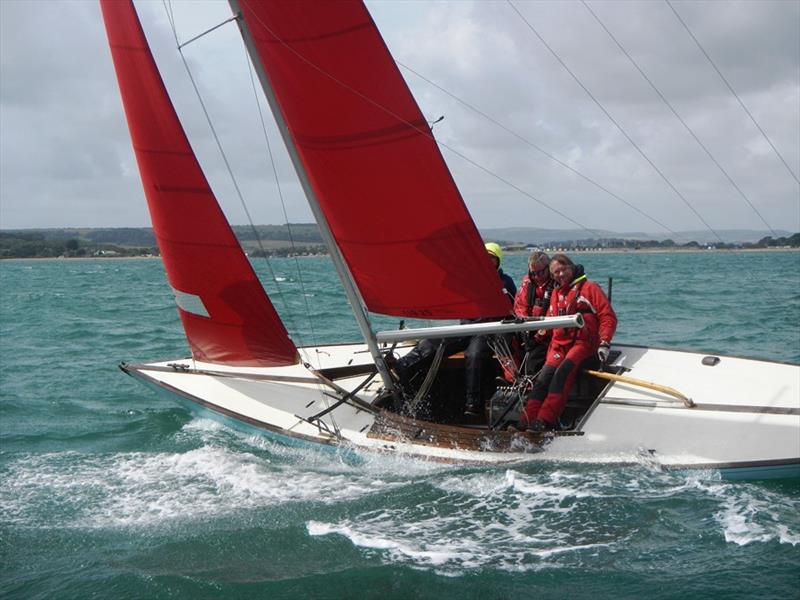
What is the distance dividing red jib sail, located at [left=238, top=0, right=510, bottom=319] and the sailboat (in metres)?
0.01

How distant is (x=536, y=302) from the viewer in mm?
7527

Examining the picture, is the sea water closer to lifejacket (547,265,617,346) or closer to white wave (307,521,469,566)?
white wave (307,521,469,566)

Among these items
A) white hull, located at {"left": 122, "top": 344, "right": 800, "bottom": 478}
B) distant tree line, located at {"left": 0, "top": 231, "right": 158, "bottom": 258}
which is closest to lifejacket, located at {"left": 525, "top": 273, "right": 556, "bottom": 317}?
white hull, located at {"left": 122, "top": 344, "right": 800, "bottom": 478}

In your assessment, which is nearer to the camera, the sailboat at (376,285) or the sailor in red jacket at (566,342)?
the sailboat at (376,285)

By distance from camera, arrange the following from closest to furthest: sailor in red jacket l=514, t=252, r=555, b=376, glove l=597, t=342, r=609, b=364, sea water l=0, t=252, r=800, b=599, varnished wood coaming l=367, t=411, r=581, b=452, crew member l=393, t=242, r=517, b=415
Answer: sea water l=0, t=252, r=800, b=599, varnished wood coaming l=367, t=411, r=581, b=452, glove l=597, t=342, r=609, b=364, crew member l=393, t=242, r=517, b=415, sailor in red jacket l=514, t=252, r=555, b=376

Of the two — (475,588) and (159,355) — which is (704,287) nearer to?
(159,355)

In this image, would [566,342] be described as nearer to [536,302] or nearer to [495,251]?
[536,302]

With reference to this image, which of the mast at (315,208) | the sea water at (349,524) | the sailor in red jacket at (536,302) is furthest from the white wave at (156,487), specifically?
the sailor in red jacket at (536,302)

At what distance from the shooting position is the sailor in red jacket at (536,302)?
7.36 meters

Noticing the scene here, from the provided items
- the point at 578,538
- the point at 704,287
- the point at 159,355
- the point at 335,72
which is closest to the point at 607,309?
the point at 578,538

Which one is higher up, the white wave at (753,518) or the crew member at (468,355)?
the crew member at (468,355)

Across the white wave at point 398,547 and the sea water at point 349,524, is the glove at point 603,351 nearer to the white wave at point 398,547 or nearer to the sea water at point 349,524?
the sea water at point 349,524

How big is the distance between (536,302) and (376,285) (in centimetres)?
160

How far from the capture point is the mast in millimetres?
6477
